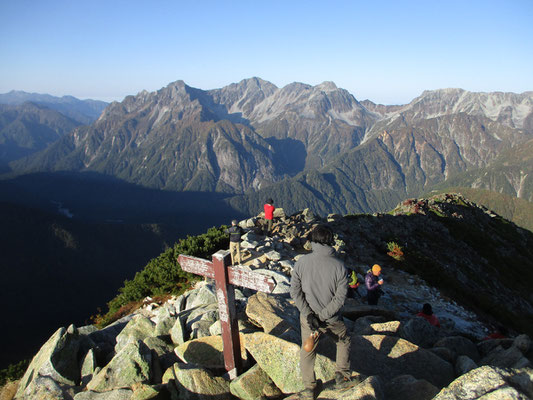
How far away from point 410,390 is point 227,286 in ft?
13.6

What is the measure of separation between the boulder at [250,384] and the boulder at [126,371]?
243cm

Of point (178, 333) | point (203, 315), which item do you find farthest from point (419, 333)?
point (178, 333)

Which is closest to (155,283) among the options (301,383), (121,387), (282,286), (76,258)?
(282,286)

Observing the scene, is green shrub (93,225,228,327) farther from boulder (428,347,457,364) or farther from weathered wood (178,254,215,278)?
boulder (428,347,457,364)

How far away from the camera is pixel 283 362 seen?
7.40 m

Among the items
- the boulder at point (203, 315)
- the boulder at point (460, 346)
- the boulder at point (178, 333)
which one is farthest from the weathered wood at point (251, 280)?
the boulder at point (460, 346)

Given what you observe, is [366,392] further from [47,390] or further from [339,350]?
[47,390]

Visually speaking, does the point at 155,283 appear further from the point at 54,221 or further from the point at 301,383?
the point at 54,221

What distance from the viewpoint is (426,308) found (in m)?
12.9

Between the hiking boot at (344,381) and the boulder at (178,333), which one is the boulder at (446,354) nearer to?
the hiking boot at (344,381)

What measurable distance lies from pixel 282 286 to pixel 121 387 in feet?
22.6

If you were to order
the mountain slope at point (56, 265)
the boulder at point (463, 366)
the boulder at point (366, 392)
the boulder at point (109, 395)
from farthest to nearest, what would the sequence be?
the mountain slope at point (56, 265) → the boulder at point (463, 366) → the boulder at point (109, 395) → the boulder at point (366, 392)

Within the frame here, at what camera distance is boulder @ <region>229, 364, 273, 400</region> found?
7.16 metres

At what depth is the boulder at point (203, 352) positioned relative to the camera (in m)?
8.58
